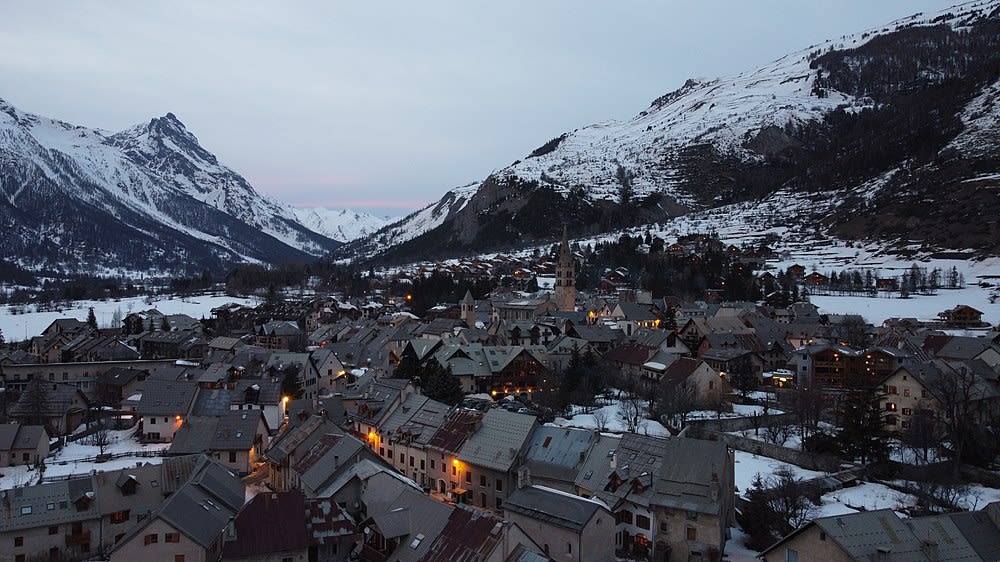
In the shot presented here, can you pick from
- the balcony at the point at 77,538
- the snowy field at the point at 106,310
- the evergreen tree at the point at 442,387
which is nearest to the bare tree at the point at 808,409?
the evergreen tree at the point at 442,387

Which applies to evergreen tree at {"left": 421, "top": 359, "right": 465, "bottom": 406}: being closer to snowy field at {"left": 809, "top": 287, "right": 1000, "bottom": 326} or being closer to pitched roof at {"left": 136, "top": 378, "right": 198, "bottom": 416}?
pitched roof at {"left": 136, "top": 378, "right": 198, "bottom": 416}

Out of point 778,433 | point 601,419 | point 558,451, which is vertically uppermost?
point 558,451

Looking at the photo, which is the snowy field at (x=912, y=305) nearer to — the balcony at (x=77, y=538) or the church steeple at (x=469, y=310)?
the church steeple at (x=469, y=310)

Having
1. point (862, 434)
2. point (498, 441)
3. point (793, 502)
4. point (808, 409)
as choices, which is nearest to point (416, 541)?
point (498, 441)

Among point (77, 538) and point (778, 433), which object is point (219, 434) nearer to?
point (77, 538)

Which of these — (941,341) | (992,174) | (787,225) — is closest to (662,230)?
(787,225)

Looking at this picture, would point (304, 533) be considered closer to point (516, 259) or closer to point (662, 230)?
point (516, 259)
